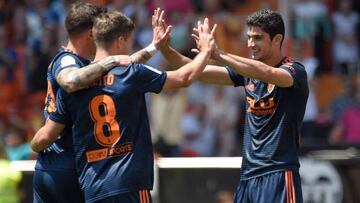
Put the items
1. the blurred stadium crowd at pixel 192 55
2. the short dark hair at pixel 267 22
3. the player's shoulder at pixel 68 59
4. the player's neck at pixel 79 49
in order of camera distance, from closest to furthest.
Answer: the player's shoulder at pixel 68 59 < the short dark hair at pixel 267 22 < the player's neck at pixel 79 49 < the blurred stadium crowd at pixel 192 55

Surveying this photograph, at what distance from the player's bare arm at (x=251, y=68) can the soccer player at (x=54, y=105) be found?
0.64 m

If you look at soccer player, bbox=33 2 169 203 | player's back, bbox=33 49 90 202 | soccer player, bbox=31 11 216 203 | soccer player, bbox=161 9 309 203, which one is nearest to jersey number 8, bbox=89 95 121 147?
soccer player, bbox=31 11 216 203

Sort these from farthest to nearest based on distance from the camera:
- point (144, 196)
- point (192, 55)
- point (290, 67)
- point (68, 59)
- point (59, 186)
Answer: point (192, 55) < point (59, 186) < point (290, 67) < point (68, 59) < point (144, 196)

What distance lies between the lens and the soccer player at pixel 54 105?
312 inches

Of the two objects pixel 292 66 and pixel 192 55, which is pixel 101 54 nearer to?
pixel 292 66

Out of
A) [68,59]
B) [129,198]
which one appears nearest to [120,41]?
[68,59]

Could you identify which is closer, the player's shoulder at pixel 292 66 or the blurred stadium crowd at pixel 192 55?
the player's shoulder at pixel 292 66

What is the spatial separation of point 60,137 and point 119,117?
0.78 metres

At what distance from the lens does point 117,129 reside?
747 centimetres

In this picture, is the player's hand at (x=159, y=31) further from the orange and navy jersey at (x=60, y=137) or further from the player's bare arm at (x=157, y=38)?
the orange and navy jersey at (x=60, y=137)

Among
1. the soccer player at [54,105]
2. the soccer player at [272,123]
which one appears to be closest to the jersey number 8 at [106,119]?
the soccer player at [54,105]

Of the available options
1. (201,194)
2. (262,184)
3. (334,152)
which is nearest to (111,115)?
(262,184)

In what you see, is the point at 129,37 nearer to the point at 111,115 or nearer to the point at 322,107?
the point at 111,115

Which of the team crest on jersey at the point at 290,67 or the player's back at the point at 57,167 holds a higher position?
the team crest on jersey at the point at 290,67
